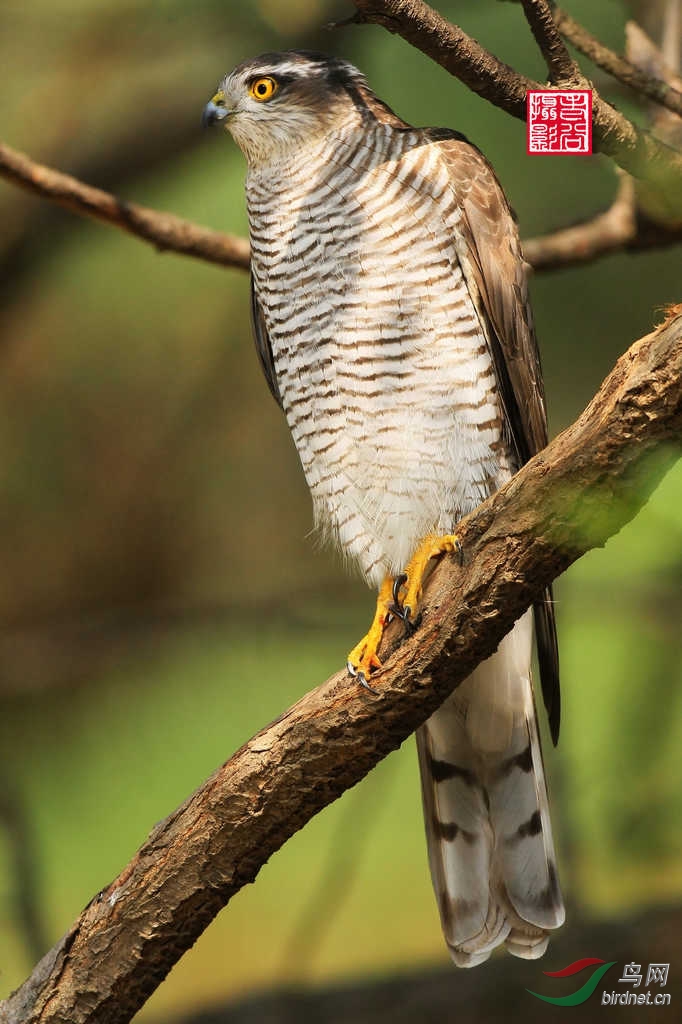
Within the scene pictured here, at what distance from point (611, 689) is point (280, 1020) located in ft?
3.69

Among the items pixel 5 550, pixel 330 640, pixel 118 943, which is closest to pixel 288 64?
pixel 118 943

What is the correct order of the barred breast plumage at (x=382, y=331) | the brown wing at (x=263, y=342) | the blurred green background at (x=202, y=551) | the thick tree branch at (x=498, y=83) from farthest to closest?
the blurred green background at (x=202, y=551) < the brown wing at (x=263, y=342) < the barred breast plumage at (x=382, y=331) < the thick tree branch at (x=498, y=83)

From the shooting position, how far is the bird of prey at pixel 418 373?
1.51 metres

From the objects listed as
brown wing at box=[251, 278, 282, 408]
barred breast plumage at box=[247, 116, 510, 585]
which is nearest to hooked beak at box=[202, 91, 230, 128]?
barred breast plumage at box=[247, 116, 510, 585]

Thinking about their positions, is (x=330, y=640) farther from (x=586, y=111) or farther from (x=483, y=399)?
(x=586, y=111)

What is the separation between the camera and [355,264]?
1.52 meters

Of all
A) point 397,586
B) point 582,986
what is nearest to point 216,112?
point 397,586

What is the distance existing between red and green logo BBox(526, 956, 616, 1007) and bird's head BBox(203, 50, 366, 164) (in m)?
1.70

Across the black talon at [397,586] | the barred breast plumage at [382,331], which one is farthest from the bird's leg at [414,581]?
the barred breast plumage at [382,331]

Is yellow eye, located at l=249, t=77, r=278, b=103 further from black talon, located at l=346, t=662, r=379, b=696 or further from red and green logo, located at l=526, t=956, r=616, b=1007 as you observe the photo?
red and green logo, located at l=526, t=956, r=616, b=1007

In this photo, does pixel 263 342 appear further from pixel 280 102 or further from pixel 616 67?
pixel 616 67

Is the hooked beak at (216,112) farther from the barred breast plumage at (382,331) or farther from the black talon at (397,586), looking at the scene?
the black talon at (397,586)

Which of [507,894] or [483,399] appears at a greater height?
[483,399]

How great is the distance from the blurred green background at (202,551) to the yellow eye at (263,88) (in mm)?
766
